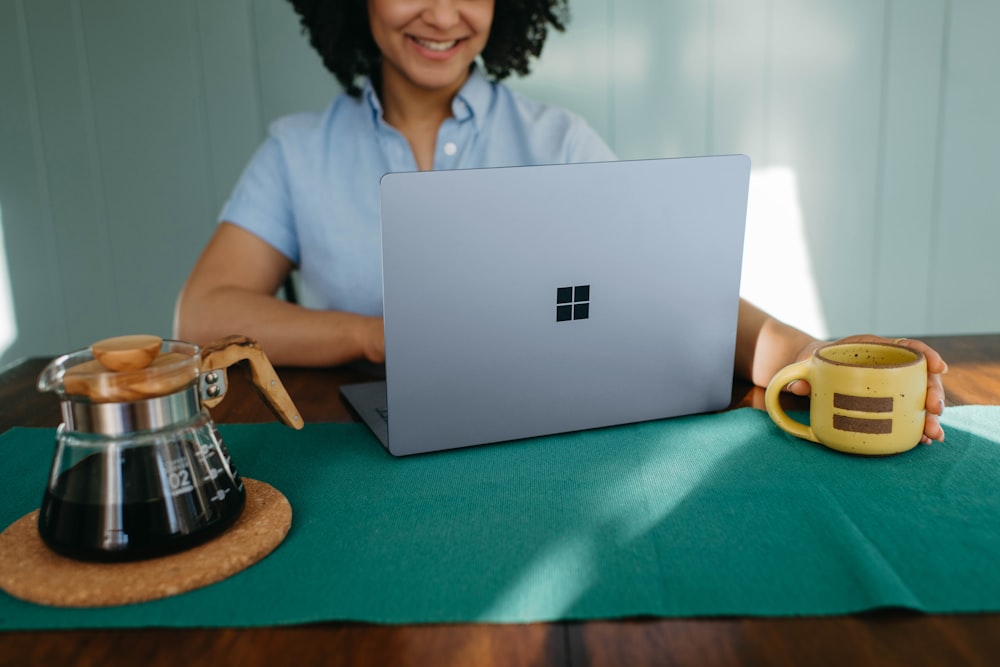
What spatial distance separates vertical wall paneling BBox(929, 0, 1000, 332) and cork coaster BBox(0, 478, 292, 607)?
2.18m

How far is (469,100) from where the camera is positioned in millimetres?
1618

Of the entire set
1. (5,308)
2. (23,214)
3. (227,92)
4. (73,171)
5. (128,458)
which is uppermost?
(227,92)

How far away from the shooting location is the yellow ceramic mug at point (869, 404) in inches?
31.0

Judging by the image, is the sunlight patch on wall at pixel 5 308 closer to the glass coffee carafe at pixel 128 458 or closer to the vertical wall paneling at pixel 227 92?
the vertical wall paneling at pixel 227 92

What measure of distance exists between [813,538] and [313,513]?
0.39 m

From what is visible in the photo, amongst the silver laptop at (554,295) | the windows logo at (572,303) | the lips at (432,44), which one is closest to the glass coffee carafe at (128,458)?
the silver laptop at (554,295)

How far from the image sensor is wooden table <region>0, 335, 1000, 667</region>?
1.70ft

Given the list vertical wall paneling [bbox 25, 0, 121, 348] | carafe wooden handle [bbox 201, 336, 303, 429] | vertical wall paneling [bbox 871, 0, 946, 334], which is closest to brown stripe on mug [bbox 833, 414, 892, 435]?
carafe wooden handle [bbox 201, 336, 303, 429]

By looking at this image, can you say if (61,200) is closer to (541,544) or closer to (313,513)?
(313,513)

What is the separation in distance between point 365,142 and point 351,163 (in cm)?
5

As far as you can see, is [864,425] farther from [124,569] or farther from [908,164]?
[908,164]

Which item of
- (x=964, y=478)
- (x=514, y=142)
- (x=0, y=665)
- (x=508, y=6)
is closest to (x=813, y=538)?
(x=964, y=478)

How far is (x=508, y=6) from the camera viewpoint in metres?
1.71

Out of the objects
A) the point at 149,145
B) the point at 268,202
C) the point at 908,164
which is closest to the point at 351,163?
the point at 268,202
